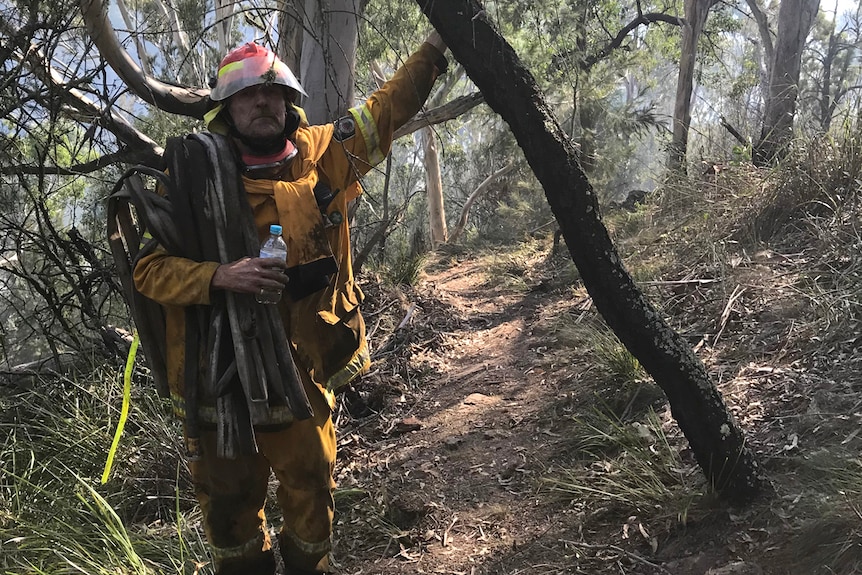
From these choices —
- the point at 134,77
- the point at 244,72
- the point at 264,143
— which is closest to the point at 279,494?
the point at 264,143

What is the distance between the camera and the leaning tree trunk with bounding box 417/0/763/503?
216cm

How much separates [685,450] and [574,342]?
75.2 inches

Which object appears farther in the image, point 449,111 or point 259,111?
point 449,111

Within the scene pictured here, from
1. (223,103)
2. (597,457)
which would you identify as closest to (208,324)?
(223,103)

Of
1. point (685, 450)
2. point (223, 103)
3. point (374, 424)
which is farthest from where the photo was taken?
point (374, 424)

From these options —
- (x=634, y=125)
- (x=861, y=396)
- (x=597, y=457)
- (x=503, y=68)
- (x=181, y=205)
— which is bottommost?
(x=597, y=457)

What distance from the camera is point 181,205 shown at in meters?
2.03

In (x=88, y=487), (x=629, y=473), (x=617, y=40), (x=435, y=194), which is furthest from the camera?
(x=435, y=194)

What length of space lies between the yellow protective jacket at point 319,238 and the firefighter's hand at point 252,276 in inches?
2.0

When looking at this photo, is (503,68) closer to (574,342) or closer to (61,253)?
(574,342)

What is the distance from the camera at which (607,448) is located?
3123 mm

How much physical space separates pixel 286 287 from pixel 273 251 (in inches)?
8.0

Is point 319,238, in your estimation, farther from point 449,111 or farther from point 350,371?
point 449,111

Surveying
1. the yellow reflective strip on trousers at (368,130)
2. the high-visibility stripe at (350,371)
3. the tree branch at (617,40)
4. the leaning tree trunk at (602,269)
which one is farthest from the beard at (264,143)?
the tree branch at (617,40)
